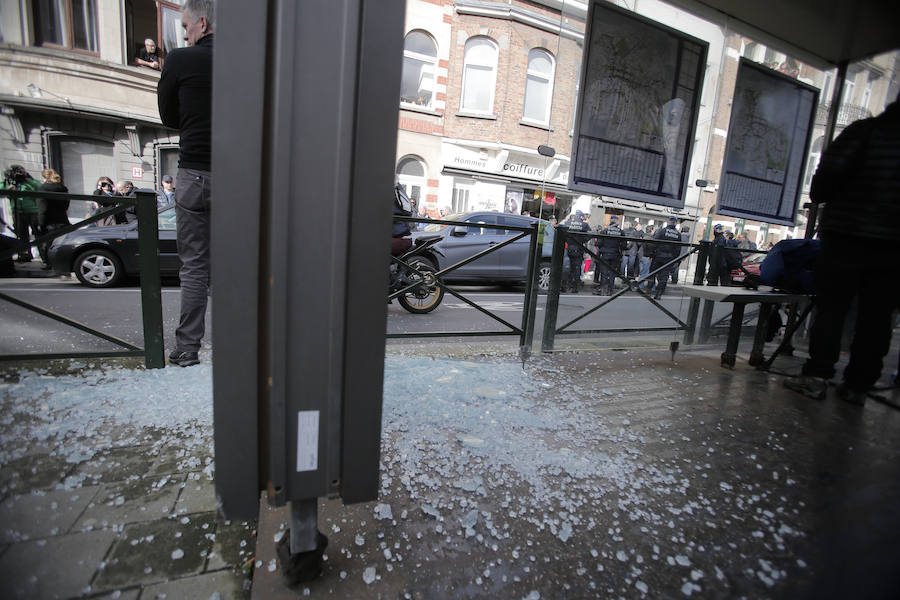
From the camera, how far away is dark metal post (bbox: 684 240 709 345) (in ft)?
14.5

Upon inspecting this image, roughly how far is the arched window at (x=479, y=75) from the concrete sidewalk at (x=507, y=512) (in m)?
14.0

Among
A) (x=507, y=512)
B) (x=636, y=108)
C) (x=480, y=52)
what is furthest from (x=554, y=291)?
(x=480, y=52)

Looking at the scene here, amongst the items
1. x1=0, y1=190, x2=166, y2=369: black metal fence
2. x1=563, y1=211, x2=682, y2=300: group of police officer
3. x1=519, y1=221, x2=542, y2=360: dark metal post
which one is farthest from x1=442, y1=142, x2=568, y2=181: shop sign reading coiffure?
x1=0, y1=190, x2=166, y2=369: black metal fence

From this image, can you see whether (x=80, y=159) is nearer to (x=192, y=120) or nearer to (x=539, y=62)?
(x=192, y=120)

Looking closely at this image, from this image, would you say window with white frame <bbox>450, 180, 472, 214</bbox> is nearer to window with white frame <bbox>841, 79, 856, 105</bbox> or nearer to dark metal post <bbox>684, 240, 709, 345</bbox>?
dark metal post <bbox>684, 240, 709, 345</bbox>

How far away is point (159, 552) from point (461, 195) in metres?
14.9

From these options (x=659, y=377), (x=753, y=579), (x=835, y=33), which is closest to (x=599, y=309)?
(x=659, y=377)

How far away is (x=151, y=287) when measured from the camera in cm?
277

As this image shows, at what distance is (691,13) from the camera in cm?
340

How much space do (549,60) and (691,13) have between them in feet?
38.0

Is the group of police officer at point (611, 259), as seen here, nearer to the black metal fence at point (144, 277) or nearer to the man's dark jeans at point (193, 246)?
the man's dark jeans at point (193, 246)

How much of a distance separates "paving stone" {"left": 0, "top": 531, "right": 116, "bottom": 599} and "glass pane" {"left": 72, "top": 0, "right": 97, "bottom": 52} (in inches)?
572

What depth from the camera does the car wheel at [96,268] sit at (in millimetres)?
6199

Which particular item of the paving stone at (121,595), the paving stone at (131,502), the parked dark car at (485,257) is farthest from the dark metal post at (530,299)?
the parked dark car at (485,257)
